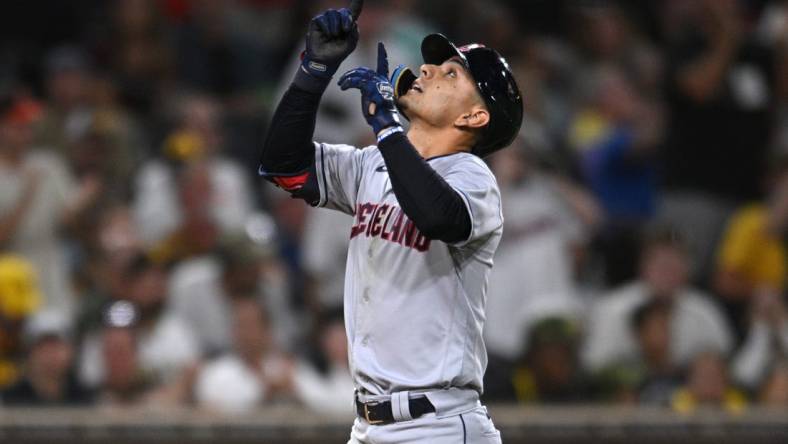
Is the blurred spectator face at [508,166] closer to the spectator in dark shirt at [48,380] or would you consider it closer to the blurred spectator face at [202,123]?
the blurred spectator face at [202,123]

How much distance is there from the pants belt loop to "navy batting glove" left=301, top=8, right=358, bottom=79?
775mm

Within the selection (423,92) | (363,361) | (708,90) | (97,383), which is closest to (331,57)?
(423,92)

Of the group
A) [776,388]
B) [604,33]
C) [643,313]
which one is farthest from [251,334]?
[604,33]

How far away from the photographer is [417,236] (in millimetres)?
3273

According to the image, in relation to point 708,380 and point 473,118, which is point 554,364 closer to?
point 708,380

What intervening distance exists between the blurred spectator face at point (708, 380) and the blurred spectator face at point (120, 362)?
2.39 m

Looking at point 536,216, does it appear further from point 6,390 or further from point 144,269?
point 6,390

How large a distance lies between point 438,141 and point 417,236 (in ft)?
0.91

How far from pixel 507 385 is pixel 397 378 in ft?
9.16

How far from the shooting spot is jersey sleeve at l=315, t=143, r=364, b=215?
348 cm

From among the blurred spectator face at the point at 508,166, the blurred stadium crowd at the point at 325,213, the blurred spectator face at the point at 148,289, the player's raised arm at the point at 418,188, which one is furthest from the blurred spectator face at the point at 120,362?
the player's raised arm at the point at 418,188

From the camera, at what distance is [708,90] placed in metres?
7.43

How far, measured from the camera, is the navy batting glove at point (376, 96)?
10.3ft

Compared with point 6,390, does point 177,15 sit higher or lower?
higher
